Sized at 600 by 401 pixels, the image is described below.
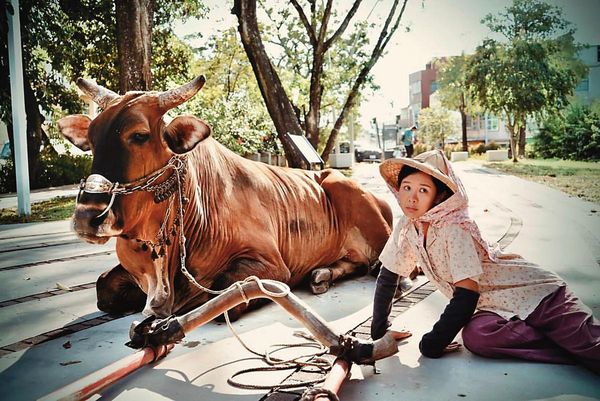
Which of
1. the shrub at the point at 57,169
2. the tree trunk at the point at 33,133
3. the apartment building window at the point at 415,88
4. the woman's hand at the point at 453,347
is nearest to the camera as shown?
the woman's hand at the point at 453,347

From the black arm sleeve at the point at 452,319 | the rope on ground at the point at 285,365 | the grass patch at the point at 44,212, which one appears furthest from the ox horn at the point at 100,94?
the grass patch at the point at 44,212

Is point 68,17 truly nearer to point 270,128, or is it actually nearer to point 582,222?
point 270,128

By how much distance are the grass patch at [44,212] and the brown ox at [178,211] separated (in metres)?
5.80

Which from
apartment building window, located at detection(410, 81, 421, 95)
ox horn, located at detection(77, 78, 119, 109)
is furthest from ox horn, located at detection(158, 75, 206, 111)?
apartment building window, located at detection(410, 81, 421, 95)

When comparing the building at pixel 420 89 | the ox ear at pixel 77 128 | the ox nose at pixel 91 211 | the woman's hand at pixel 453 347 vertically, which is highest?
the building at pixel 420 89

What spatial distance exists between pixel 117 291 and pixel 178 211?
0.84 m

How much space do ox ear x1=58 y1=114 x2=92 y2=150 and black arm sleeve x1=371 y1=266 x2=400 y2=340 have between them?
Answer: 1.99m

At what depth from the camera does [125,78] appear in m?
6.94

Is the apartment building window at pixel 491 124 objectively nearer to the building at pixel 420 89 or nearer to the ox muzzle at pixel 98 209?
the building at pixel 420 89

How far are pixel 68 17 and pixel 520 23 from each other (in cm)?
1371

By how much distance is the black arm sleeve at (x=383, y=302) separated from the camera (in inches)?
111

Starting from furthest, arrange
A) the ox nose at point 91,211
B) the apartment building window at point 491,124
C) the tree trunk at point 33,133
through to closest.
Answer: the apartment building window at point 491,124, the tree trunk at point 33,133, the ox nose at point 91,211

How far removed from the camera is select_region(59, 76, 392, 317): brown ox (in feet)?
9.13

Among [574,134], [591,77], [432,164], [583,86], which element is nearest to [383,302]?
[432,164]
